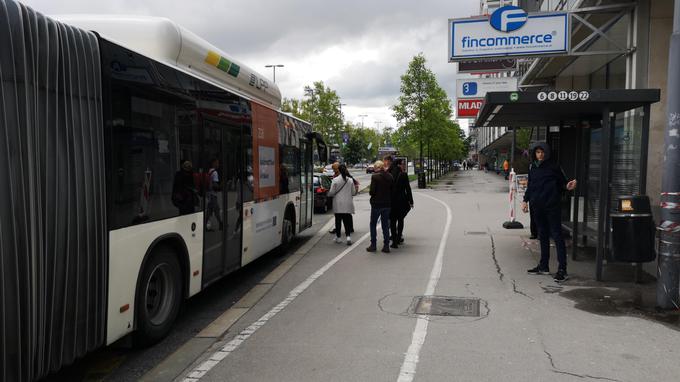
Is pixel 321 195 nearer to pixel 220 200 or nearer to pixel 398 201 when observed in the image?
→ pixel 398 201

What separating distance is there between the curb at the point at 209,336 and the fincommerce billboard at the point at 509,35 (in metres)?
8.50

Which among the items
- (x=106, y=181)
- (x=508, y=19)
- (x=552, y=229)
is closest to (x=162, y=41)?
(x=106, y=181)

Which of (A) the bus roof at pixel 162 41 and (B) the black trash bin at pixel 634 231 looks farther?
(B) the black trash bin at pixel 634 231

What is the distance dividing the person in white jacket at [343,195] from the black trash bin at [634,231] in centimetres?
537

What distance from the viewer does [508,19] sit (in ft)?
44.4

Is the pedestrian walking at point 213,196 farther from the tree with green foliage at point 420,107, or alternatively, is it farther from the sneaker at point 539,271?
the tree with green foliage at point 420,107

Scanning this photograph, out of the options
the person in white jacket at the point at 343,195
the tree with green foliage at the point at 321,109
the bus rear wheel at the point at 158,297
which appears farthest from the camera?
A: the tree with green foliage at the point at 321,109

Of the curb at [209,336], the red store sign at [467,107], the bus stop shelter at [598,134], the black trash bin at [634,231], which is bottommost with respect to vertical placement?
the curb at [209,336]

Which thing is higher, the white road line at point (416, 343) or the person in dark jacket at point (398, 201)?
the person in dark jacket at point (398, 201)

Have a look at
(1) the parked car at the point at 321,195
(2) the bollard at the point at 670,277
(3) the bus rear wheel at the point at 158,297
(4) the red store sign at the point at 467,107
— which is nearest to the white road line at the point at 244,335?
(3) the bus rear wheel at the point at 158,297

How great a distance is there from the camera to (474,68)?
20.3 metres

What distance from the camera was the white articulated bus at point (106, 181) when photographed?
326 cm

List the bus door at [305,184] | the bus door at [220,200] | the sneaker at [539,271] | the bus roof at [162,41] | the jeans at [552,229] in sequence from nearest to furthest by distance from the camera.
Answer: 1. the bus roof at [162,41]
2. the bus door at [220,200]
3. the jeans at [552,229]
4. the sneaker at [539,271]
5. the bus door at [305,184]

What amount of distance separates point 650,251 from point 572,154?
5.87 metres
